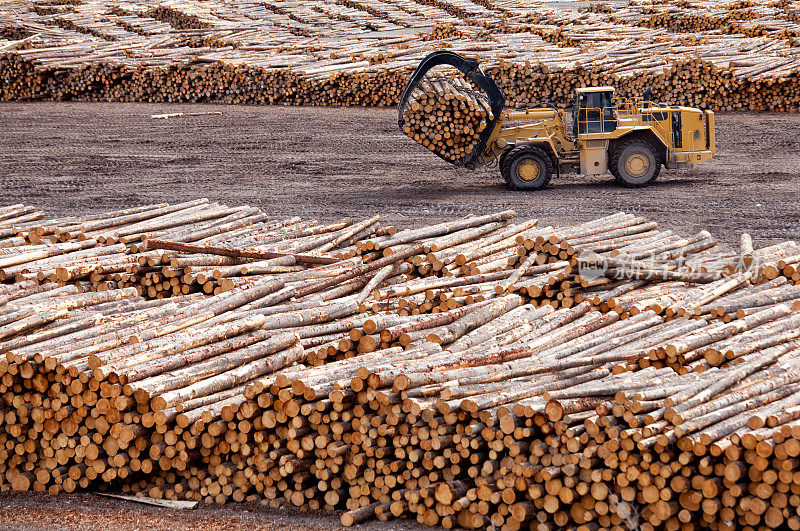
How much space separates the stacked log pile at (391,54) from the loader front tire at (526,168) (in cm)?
898

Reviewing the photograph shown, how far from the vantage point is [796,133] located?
24.4 m

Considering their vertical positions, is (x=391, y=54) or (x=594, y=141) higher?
(x=391, y=54)

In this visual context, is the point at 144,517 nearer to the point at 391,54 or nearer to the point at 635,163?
the point at 635,163

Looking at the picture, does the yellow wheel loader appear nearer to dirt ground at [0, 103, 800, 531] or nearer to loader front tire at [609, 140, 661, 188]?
loader front tire at [609, 140, 661, 188]

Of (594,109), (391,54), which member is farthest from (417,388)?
(391,54)

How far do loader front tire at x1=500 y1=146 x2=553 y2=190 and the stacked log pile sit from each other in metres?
8.98

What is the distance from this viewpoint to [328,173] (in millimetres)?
22516

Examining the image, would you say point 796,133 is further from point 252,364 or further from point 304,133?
point 252,364

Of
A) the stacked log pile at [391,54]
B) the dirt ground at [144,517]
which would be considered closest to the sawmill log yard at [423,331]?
the dirt ground at [144,517]

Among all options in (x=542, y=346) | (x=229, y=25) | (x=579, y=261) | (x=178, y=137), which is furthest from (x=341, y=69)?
(x=542, y=346)

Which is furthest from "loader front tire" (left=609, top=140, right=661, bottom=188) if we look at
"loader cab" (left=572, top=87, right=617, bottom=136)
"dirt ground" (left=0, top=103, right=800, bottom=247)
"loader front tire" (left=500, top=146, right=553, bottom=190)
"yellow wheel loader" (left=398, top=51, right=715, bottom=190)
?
"loader front tire" (left=500, top=146, right=553, bottom=190)

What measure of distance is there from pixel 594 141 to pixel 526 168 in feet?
4.93

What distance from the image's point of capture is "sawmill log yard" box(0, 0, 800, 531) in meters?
7.72

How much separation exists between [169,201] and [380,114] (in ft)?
30.5
